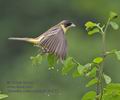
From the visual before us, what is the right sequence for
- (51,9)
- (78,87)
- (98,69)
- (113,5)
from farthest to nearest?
1. (51,9)
2. (113,5)
3. (78,87)
4. (98,69)

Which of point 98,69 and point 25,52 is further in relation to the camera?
point 25,52

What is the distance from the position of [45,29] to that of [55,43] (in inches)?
573

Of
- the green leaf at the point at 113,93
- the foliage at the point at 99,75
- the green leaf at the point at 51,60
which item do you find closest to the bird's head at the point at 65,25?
the green leaf at the point at 51,60

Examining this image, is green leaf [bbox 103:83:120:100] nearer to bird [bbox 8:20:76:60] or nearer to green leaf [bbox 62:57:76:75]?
green leaf [bbox 62:57:76:75]

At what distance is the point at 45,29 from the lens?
1941 cm

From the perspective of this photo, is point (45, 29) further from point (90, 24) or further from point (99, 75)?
point (99, 75)

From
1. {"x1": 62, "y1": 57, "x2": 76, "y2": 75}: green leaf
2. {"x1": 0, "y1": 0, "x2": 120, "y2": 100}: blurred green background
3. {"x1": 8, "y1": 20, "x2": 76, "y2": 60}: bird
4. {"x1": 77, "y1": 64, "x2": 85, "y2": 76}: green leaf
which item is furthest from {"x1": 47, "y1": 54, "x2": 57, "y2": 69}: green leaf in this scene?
{"x1": 0, "y1": 0, "x2": 120, "y2": 100}: blurred green background

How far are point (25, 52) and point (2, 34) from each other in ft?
3.96

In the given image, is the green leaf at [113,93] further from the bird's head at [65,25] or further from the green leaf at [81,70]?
the bird's head at [65,25]

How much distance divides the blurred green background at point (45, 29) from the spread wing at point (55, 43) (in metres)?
9.18

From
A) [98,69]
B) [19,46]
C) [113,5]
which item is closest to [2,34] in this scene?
[19,46]

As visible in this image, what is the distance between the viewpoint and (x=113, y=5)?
2003 cm

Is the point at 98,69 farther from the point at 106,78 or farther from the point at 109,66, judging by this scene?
the point at 109,66

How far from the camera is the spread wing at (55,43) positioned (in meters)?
4.60
